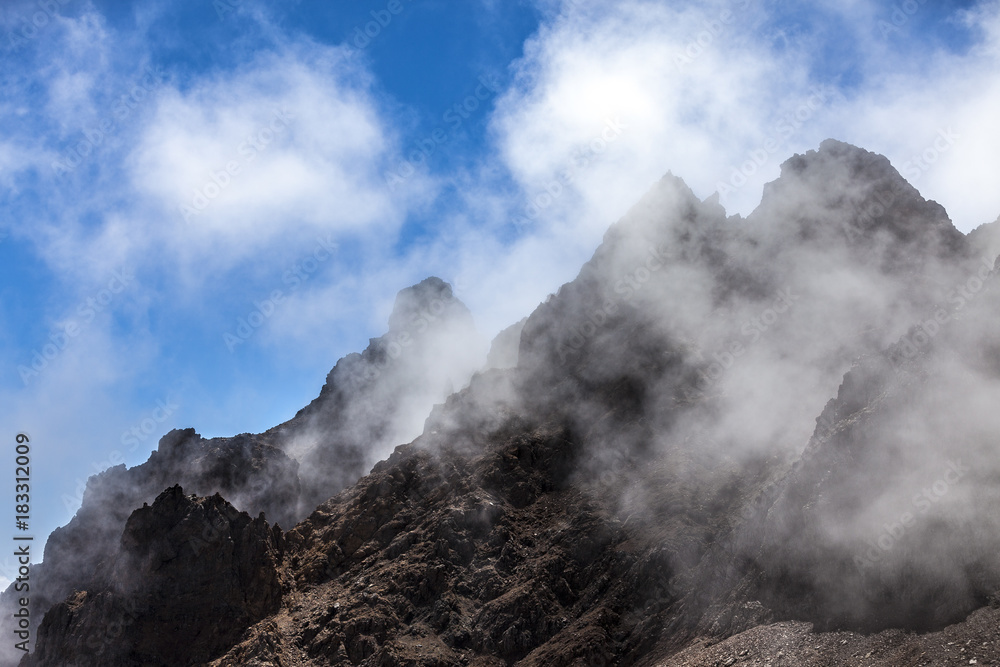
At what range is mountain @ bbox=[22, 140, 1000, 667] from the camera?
5847 cm

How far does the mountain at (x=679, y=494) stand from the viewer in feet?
192

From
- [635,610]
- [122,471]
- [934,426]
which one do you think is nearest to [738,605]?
[635,610]

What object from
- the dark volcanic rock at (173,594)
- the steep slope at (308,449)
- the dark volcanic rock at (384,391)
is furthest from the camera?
the dark volcanic rock at (384,391)

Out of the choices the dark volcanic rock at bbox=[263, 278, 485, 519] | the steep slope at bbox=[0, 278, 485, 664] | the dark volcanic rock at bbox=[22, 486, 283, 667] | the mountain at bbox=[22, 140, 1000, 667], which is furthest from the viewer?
the dark volcanic rock at bbox=[263, 278, 485, 519]

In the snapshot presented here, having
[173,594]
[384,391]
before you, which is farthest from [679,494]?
[384,391]

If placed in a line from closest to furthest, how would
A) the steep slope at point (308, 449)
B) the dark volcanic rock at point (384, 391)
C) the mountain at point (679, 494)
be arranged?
the mountain at point (679, 494), the steep slope at point (308, 449), the dark volcanic rock at point (384, 391)

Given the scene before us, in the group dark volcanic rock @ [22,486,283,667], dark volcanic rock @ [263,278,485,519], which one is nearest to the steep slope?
dark volcanic rock @ [263,278,485,519]

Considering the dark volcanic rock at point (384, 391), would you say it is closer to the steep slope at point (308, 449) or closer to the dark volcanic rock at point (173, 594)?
the steep slope at point (308, 449)

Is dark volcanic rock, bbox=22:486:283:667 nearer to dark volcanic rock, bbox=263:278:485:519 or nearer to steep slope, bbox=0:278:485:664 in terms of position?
steep slope, bbox=0:278:485:664

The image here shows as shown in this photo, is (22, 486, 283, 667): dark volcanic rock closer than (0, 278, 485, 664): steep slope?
Yes

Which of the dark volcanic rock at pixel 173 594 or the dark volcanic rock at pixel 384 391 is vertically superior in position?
the dark volcanic rock at pixel 384 391

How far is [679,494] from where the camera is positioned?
86.4 metres

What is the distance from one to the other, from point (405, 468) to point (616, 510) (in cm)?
3017

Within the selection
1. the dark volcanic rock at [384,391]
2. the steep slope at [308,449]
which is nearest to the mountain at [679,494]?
the steep slope at [308,449]
